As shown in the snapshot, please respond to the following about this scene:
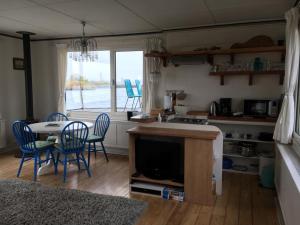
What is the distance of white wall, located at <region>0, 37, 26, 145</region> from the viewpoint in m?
5.05

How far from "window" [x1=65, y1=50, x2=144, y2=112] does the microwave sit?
204cm

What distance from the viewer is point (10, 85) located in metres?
5.21

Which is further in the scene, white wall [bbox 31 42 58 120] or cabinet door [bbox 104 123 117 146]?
white wall [bbox 31 42 58 120]

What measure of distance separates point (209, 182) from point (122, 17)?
2.56 m

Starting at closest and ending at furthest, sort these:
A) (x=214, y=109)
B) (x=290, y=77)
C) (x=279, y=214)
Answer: (x=279, y=214), (x=290, y=77), (x=214, y=109)

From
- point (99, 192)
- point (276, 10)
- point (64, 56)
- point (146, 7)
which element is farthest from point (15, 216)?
point (276, 10)

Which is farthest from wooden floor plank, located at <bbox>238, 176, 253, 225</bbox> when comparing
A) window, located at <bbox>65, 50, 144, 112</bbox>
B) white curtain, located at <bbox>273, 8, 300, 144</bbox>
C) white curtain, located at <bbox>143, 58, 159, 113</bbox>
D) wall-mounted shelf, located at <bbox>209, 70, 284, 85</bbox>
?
window, located at <bbox>65, 50, 144, 112</bbox>

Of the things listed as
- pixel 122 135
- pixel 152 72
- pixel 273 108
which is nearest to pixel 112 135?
pixel 122 135

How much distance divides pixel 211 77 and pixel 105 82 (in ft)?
7.36

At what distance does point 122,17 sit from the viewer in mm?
3646

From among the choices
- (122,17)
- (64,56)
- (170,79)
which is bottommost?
(170,79)

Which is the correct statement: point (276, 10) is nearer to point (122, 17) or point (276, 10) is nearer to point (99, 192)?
point (122, 17)

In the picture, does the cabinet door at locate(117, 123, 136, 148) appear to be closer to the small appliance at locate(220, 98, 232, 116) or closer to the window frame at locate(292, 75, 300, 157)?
the small appliance at locate(220, 98, 232, 116)

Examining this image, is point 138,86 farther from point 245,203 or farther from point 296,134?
point 296,134
